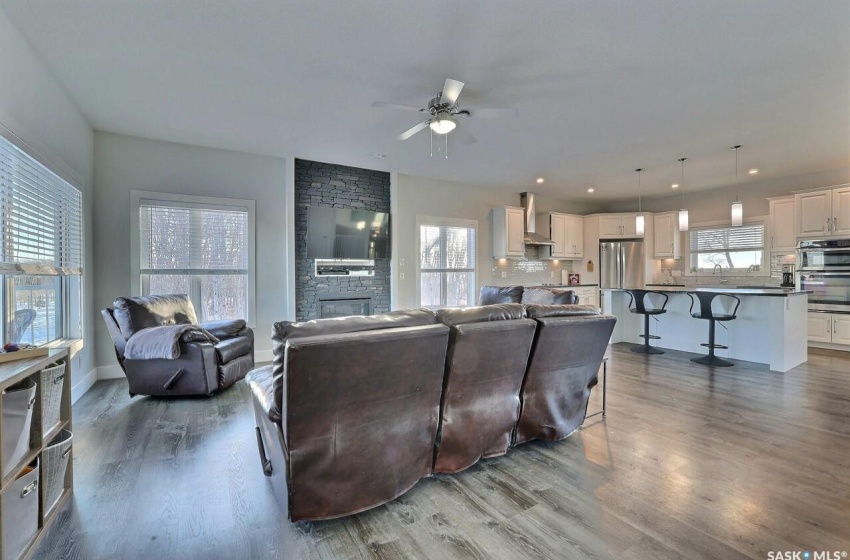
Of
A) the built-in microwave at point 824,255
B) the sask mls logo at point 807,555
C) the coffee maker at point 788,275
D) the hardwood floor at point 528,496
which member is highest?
the built-in microwave at point 824,255

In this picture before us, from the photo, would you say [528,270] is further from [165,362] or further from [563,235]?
[165,362]

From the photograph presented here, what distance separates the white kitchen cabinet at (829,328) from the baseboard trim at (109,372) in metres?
9.38

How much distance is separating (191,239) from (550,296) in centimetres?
430

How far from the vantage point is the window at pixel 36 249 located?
2.42 metres

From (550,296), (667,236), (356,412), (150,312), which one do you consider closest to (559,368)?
(356,412)

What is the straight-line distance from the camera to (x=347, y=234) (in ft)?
18.7

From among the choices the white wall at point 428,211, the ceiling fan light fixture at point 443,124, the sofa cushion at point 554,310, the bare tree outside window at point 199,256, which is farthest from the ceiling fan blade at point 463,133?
the bare tree outside window at point 199,256

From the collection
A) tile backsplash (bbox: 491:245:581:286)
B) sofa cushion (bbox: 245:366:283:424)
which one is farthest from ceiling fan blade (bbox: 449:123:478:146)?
tile backsplash (bbox: 491:245:581:286)

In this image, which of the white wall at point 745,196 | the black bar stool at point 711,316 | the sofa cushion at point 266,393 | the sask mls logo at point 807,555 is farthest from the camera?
the white wall at point 745,196

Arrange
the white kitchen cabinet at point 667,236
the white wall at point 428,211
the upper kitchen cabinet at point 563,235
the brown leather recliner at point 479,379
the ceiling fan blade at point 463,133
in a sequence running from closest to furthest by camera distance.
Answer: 1. the brown leather recliner at point 479,379
2. the ceiling fan blade at point 463,133
3. the white wall at point 428,211
4. the white kitchen cabinet at point 667,236
5. the upper kitchen cabinet at point 563,235

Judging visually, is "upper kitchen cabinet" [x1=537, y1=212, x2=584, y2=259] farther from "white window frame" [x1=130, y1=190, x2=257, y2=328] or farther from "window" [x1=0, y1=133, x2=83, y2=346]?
"window" [x1=0, y1=133, x2=83, y2=346]

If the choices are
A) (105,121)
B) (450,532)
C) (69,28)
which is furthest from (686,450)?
(105,121)

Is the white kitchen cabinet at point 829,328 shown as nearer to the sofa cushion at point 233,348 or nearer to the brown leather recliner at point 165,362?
the sofa cushion at point 233,348

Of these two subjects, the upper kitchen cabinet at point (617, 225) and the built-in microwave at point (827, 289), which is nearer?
the built-in microwave at point (827, 289)
